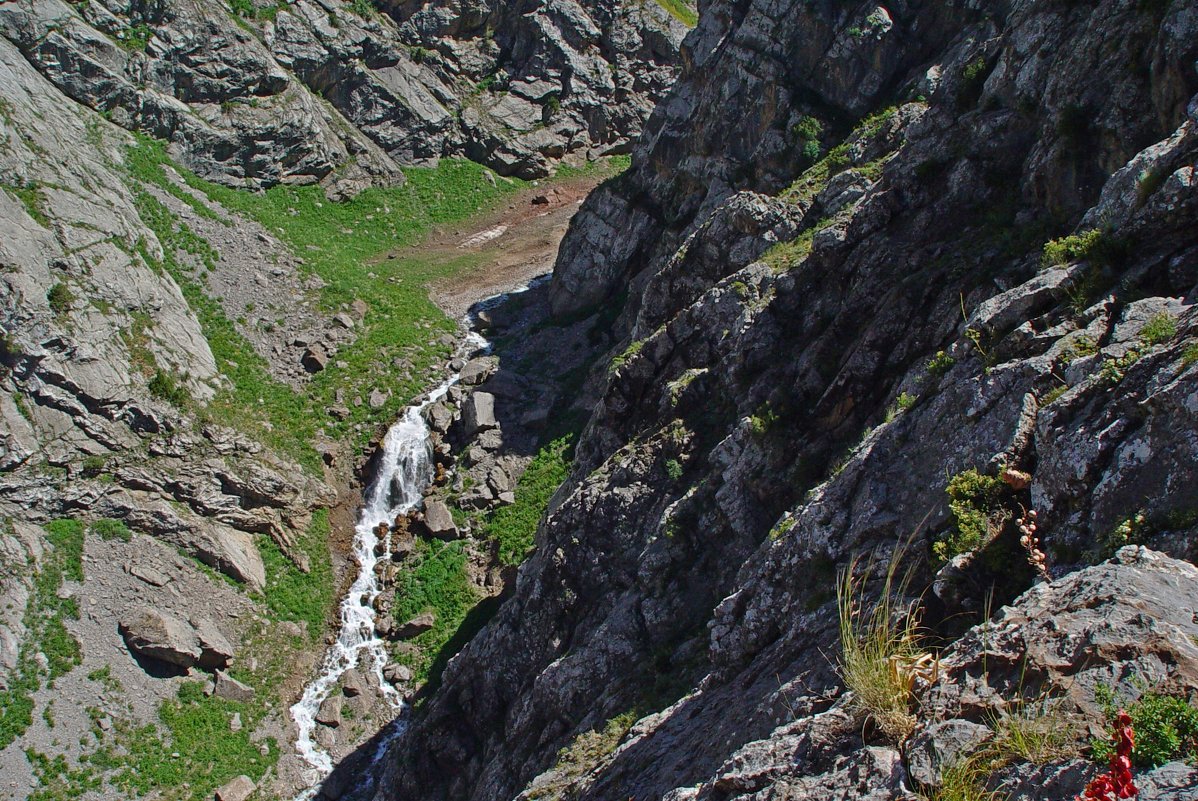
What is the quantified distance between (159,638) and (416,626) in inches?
340

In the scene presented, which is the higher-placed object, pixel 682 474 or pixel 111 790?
pixel 682 474

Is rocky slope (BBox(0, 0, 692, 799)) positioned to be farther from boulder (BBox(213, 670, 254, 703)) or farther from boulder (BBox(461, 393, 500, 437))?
boulder (BBox(461, 393, 500, 437))

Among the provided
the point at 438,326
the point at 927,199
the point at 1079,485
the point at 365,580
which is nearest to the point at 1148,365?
the point at 1079,485

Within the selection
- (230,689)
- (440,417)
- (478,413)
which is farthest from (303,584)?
(478,413)

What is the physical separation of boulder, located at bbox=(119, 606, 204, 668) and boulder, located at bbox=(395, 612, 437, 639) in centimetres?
697

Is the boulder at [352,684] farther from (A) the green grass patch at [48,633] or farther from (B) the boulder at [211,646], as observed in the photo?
(A) the green grass patch at [48,633]

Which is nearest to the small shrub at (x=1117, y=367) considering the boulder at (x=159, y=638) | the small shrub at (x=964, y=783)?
the small shrub at (x=964, y=783)

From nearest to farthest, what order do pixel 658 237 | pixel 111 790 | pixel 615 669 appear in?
pixel 615 669, pixel 111 790, pixel 658 237

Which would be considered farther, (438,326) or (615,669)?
(438,326)

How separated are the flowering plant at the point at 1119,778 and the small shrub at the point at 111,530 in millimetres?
32202

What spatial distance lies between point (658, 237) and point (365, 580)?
73.6ft

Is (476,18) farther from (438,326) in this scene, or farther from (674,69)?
(438,326)

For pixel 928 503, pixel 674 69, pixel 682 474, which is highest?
pixel 674 69

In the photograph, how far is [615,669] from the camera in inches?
659
